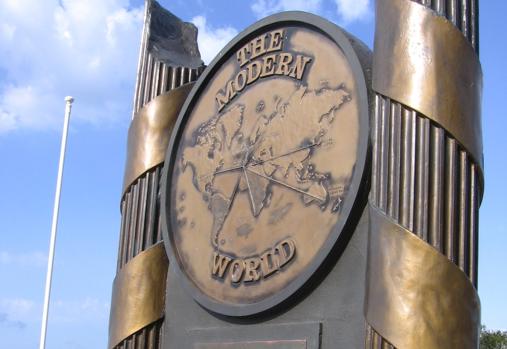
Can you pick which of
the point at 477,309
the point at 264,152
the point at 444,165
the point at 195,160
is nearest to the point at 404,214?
the point at 444,165

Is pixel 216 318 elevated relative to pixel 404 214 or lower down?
lower down

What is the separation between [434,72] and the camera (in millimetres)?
4719

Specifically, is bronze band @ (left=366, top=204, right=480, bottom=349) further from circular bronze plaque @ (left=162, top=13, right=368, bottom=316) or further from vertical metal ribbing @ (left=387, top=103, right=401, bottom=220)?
circular bronze plaque @ (left=162, top=13, right=368, bottom=316)

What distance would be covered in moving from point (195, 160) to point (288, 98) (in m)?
1.10

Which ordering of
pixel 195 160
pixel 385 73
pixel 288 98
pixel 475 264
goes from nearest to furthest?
pixel 475 264 → pixel 385 73 → pixel 288 98 → pixel 195 160

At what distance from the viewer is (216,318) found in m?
5.86

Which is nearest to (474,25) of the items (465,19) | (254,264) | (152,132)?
(465,19)

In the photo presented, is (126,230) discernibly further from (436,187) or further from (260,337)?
(436,187)

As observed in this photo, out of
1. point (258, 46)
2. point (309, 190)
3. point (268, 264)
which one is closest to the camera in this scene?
point (309, 190)

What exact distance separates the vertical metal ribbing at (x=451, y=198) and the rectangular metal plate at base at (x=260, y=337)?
3.30ft

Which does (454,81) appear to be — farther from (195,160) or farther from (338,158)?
(195,160)

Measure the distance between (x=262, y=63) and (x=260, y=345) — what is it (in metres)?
2.07

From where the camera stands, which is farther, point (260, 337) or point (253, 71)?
point (253, 71)

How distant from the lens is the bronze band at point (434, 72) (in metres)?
4.67
